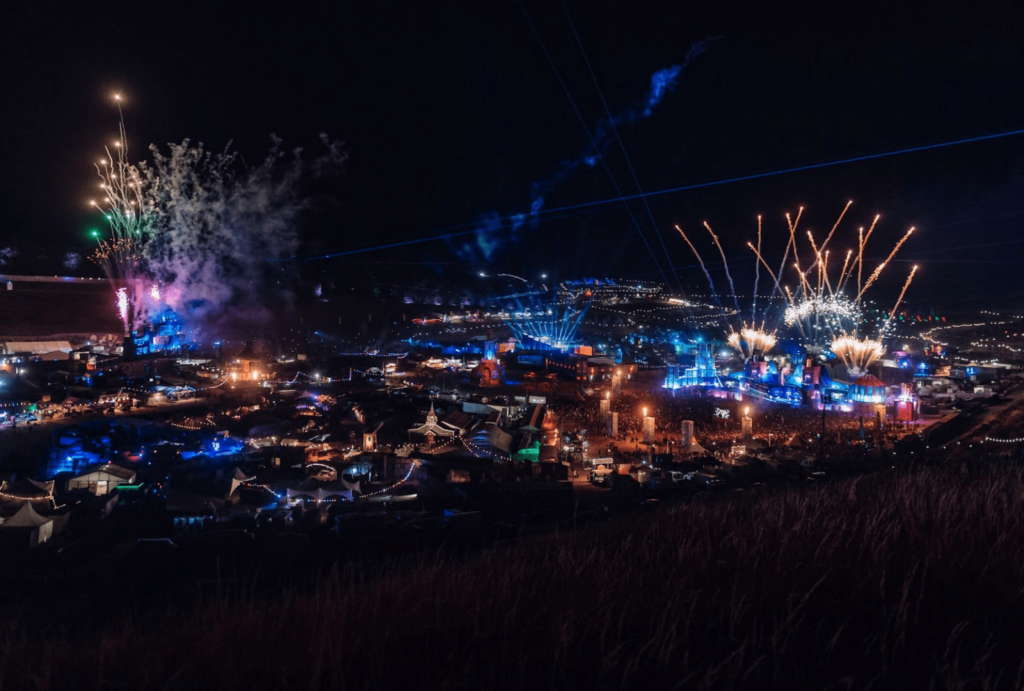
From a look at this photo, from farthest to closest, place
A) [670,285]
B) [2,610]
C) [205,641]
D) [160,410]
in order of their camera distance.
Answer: [670,285] < [160,410] < [2,610] < [205,641]

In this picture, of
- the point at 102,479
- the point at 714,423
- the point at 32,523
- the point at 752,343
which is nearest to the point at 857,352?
the point at 752,343

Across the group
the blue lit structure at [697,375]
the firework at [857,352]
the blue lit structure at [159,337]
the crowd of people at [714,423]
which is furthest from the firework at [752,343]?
the blue lit structure at [159,337]

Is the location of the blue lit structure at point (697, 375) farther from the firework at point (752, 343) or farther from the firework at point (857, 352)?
the firework at point (752, 343)

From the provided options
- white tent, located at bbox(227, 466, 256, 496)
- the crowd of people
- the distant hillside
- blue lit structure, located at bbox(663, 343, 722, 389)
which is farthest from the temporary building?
the distant hillside

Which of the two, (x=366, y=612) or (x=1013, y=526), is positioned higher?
(x=1013, y=526)

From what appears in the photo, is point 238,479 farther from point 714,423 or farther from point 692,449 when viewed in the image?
point 714,423

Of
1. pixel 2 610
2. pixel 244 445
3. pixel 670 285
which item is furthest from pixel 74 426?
pixel 670 285

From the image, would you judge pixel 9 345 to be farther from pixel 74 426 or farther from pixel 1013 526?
pixel 1013 526
